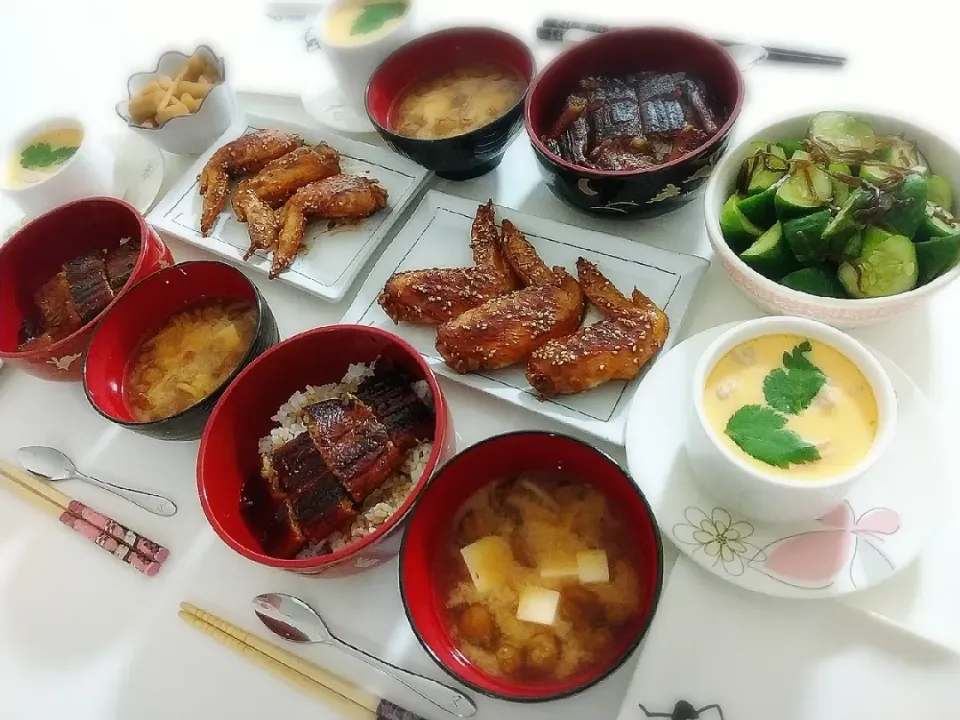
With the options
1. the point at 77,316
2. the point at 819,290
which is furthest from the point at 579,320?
the point at 77,316

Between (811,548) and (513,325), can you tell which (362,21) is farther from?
(811,548)

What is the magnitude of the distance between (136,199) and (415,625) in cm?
118

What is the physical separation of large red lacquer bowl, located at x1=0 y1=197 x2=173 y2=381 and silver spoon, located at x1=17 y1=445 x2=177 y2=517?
13 centimetres

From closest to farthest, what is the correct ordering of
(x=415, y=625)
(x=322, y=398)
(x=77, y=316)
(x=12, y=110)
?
(x=415, y=625), (x=322, y=398), (x=77, y=316), (x=12, y=110)

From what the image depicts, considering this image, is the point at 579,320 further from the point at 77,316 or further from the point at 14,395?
the point at 14,395

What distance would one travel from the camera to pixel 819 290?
3.46 feet

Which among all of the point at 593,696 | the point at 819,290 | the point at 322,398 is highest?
the point at 819,290

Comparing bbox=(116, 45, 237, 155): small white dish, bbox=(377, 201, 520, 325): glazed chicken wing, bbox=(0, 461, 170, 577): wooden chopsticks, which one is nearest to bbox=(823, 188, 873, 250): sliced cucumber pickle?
bbox=(377, 201, 520, 325): glazed chicken wing

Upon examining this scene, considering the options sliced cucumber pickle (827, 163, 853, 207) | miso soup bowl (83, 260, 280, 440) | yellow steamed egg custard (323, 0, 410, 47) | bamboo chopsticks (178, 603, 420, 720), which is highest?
yellow steamed egg custard (323, 0, 410, 47)

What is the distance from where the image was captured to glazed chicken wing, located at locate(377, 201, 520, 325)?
124 centimetres

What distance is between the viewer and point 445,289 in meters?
1.25

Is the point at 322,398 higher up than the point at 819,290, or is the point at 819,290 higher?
the point at 819,290

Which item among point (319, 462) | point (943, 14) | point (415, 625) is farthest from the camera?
point (943, 14)

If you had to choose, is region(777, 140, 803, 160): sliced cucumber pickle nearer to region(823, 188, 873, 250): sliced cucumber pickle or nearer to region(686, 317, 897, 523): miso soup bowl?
region(823, 188, 873, 250): sliced cucumber pickle
